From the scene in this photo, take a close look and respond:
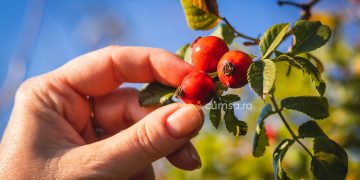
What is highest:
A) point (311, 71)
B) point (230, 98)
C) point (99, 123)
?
point (311, 71)

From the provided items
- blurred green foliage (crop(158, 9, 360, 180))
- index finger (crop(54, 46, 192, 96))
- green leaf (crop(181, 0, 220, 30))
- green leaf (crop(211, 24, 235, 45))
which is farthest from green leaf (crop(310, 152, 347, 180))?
blurred green foliage (crop(158, 9, 360, 180))

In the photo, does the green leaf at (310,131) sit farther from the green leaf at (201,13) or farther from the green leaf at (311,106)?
the green leaf at (201,13)

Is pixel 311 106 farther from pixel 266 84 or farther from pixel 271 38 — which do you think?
pixel 266 84

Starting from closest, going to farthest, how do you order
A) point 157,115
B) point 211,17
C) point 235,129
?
1. point 235,129
2. point 157,115
3. point 211,17

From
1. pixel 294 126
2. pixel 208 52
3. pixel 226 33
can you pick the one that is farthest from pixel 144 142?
pixel 294 126

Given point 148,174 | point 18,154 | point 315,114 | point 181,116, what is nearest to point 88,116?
point 148,174

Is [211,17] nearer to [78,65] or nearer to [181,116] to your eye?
[181,116]

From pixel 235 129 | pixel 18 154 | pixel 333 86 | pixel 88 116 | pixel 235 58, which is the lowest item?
pixel 333 86
